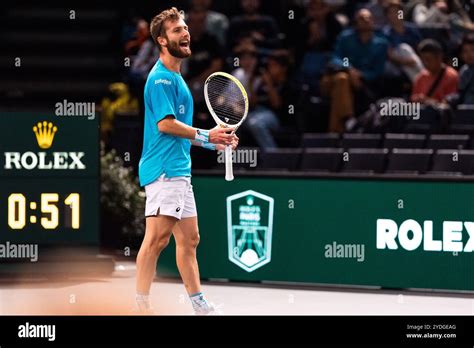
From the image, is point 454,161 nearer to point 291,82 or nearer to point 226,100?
point 226,100

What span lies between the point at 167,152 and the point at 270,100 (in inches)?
231

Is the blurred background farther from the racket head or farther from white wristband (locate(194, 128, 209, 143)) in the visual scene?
white wristband (locate(194, 128, 209, 143))

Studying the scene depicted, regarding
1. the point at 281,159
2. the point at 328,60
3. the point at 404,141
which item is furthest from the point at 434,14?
the point at 281,159

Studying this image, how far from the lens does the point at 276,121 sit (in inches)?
575

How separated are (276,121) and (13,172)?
384cm

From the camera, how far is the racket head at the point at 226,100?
8.98 metres

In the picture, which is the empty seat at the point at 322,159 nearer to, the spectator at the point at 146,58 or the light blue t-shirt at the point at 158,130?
the spectator at the point at 146,58

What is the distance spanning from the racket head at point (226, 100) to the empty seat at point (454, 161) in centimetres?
333

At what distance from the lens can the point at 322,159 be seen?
504 inches

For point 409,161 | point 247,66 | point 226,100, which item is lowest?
point 409,161

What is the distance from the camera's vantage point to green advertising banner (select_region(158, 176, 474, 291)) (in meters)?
10.9
